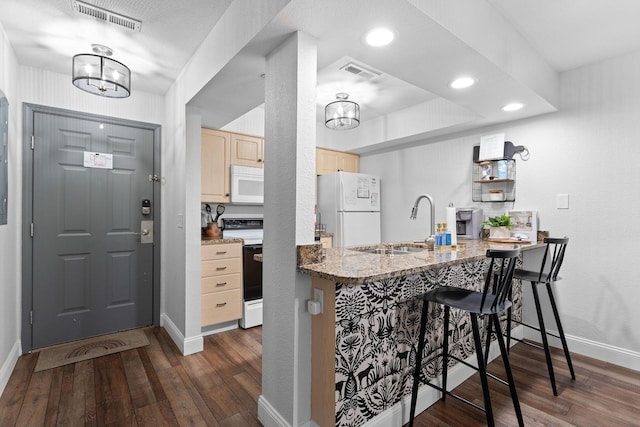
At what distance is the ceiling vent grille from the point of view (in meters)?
1.80

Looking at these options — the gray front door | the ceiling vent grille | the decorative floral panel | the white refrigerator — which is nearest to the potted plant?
the decorative floral panel

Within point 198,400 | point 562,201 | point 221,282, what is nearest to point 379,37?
point 562,201

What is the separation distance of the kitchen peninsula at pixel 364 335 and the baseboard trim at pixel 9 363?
2050mm

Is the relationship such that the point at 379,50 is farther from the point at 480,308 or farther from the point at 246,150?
the point at 246,150

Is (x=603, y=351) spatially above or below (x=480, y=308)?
below

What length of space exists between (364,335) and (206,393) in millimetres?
1190

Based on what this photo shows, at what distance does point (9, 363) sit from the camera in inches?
86.7

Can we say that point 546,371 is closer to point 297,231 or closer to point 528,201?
point 528,201

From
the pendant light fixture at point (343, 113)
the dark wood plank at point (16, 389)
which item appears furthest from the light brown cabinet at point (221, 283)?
the pendant light fixture at point (343, 113)

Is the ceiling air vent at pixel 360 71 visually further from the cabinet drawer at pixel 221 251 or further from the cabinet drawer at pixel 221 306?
the cabinet drawer at pixel 221 306

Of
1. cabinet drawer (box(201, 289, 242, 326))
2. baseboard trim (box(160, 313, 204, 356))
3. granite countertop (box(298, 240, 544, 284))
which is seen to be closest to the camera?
granite countertop (box(298, 240, 544, 284))

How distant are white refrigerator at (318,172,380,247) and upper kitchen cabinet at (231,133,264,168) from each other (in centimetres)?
96

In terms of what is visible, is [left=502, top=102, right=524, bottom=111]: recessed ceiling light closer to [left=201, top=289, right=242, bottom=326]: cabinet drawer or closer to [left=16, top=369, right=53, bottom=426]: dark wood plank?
[left=201, top=289, right=242, bottom=326]: cabinet drawer

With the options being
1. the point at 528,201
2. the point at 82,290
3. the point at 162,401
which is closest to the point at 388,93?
the point at 528,201
